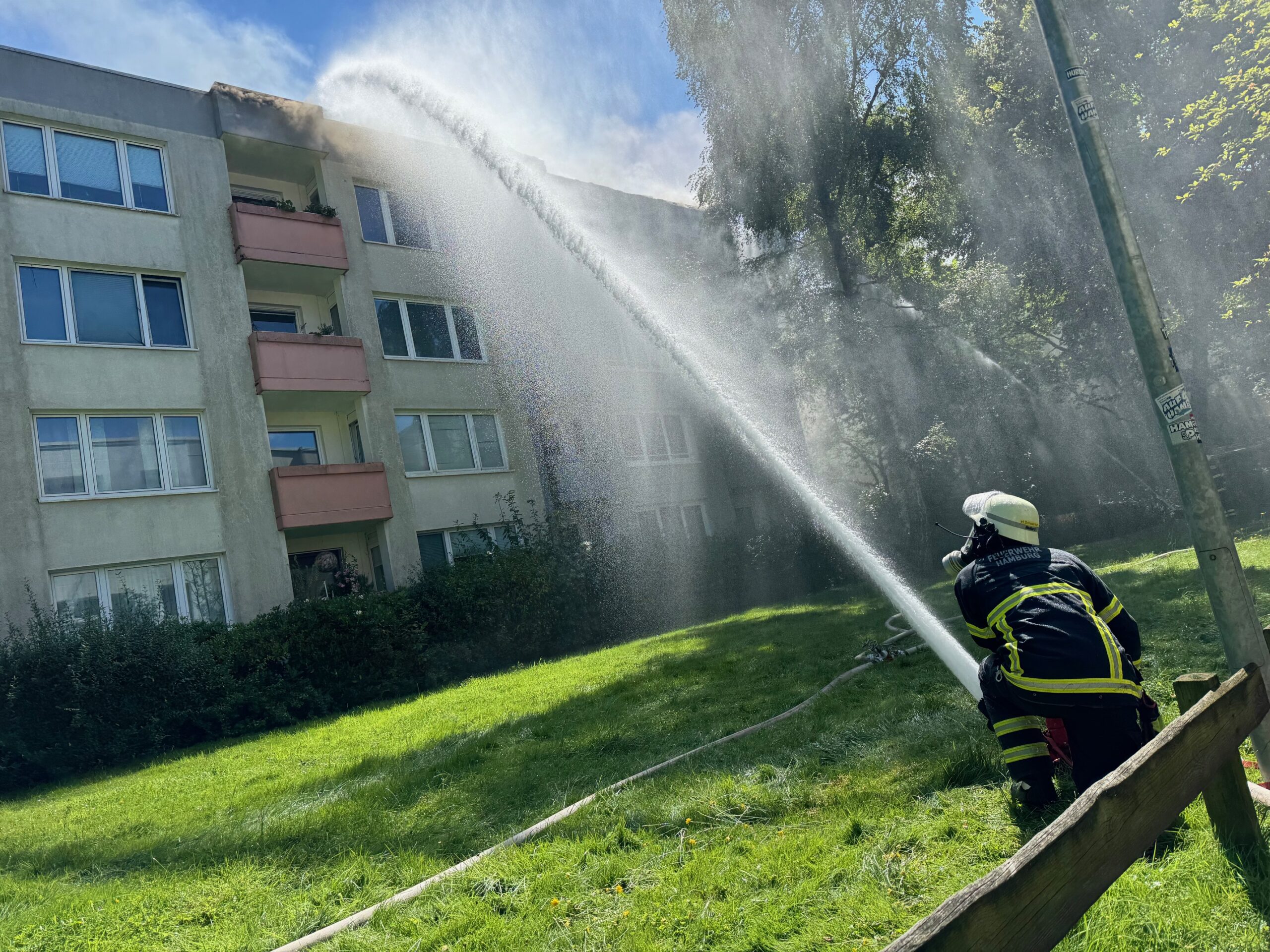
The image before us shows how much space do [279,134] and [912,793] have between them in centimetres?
2069

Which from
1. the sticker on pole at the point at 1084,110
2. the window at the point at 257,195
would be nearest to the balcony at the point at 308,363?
the window at the point at 257,195

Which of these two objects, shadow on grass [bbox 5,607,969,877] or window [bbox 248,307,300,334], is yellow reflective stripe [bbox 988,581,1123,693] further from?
window [bbox 248,307,300,334]

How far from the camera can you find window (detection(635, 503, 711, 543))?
942 inches

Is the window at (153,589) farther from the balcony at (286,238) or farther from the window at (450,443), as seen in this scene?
the balcony at (286,238)

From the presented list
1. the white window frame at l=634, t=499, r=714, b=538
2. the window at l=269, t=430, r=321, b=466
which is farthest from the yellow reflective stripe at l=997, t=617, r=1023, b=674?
the white window frame at l=634, t=499, r=714, b=538

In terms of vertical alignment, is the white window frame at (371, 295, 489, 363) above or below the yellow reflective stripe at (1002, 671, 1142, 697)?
above

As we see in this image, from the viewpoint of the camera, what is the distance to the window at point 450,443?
2066cm

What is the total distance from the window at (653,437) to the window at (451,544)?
5.31m

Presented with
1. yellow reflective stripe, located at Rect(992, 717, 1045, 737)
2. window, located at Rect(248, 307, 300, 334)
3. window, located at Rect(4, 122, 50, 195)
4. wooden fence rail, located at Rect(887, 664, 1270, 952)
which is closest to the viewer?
wooden fence rail, located at Rect(887, 664, 1270, 952)

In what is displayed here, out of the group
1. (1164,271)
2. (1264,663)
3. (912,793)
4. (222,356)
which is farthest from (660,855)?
(1164,271)

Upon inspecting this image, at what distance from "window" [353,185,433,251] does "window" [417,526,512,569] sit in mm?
7483

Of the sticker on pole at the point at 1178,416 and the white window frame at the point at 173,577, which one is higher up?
the white window frame at the point at 173,577

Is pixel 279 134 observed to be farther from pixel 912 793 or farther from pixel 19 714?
pixel 912 793

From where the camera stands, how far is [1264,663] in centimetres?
425
